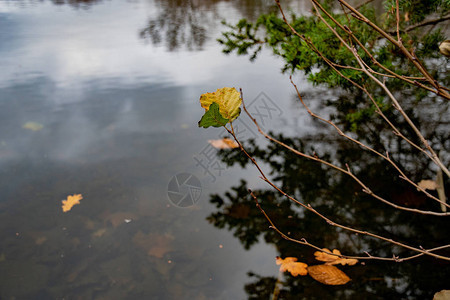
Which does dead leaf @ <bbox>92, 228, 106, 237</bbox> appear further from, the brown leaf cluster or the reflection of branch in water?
the reflection of branch in water

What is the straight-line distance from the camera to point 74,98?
14.3 feet

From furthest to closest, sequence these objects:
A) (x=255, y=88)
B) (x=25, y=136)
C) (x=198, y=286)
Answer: (x=255, y=88) < (x=25, y=136) < (x=198, y=286)

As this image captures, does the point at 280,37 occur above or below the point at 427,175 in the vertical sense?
above

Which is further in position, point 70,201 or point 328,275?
point 70,201

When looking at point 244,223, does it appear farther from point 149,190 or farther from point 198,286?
point 149,190

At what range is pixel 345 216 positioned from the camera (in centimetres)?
260

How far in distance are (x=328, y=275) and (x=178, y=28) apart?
726 centimetres

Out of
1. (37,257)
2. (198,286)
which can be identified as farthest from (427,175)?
(37,257)

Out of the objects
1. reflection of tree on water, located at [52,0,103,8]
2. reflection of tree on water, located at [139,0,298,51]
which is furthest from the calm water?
reflection of tree on water, located at [52,0,103,8]

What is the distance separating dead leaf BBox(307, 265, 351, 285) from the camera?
205cm

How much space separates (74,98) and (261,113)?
8.43 ft

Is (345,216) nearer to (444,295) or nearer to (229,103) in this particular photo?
(444,295)

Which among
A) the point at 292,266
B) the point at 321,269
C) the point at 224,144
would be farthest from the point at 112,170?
the point at 321,269

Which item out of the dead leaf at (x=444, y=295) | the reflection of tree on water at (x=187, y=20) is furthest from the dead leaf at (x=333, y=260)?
the reflection of tree on water at (x=187, y=20)
